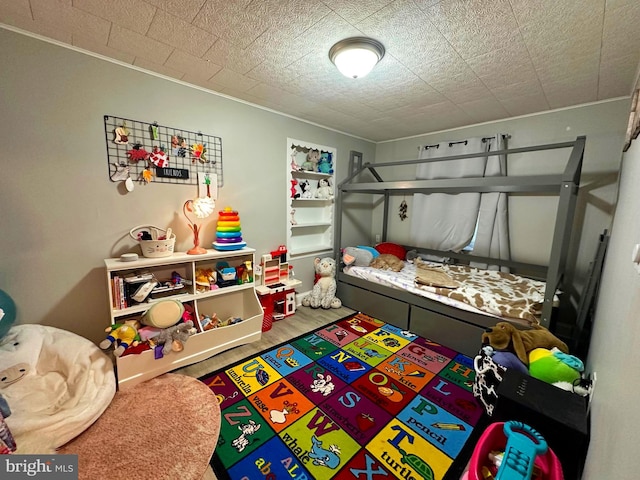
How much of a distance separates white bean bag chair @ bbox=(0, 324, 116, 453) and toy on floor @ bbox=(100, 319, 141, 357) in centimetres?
10

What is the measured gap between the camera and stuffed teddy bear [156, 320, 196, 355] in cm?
187

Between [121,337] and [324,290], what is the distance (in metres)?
1.99

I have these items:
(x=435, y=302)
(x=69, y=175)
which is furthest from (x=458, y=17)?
(x=69, y=175)

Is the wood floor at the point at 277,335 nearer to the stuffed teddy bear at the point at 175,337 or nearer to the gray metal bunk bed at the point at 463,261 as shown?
the stuffed teddy bear at the point at 175,337

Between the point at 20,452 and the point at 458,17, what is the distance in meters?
2.97

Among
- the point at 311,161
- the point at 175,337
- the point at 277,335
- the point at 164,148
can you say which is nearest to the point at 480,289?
the point at 277,335

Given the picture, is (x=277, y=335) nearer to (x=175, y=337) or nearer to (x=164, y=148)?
(x=175, y=337)

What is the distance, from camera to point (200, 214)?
A: 221cm

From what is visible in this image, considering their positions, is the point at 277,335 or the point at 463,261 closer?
the point at 277,335

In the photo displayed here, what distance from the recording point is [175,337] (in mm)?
1920

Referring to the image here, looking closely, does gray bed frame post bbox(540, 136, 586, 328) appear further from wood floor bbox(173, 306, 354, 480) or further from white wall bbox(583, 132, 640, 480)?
wood floor bbox(173, 306, 354, 480)

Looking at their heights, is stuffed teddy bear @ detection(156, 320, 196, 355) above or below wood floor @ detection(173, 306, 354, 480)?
above

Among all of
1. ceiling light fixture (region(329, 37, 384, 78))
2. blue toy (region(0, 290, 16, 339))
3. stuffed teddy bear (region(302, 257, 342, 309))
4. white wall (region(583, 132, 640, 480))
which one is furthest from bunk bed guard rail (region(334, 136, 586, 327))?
blue toy (region(0, 290, 16, 339))

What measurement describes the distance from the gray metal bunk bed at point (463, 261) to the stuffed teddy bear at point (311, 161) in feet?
1.34
